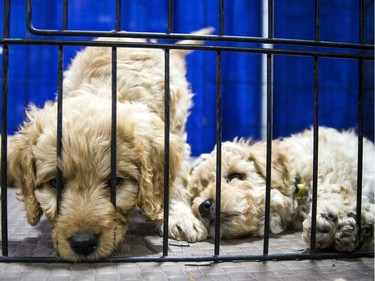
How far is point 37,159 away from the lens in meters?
2.29

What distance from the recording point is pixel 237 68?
534cm

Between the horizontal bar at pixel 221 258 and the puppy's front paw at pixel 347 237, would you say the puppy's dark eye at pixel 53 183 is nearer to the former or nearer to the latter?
the horizontal bar at pixel 221 258

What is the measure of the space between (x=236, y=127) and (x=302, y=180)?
2.43 meters

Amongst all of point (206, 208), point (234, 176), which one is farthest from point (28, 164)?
point (234, 176)

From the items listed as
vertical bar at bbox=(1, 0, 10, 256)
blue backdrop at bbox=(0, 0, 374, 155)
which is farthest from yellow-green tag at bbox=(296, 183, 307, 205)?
blue backdrop at bbox=(0, 0, 374, 155)

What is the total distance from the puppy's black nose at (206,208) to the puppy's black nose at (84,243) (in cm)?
76

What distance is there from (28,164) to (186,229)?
0.88 meters

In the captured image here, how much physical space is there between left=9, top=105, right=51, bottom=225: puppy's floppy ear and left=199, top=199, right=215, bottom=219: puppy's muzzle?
0.85m

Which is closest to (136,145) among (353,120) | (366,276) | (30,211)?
(30,211)

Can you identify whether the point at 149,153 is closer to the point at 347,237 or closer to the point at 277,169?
the point at 277,169

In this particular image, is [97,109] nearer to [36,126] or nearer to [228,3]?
[36,126]

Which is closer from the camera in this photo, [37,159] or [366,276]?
[366,276]

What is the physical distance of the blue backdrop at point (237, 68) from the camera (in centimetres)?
506

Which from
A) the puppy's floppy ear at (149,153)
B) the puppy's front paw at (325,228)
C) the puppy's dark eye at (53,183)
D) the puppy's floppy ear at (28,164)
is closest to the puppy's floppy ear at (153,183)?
the puppy's floppy ear at (149,153)
